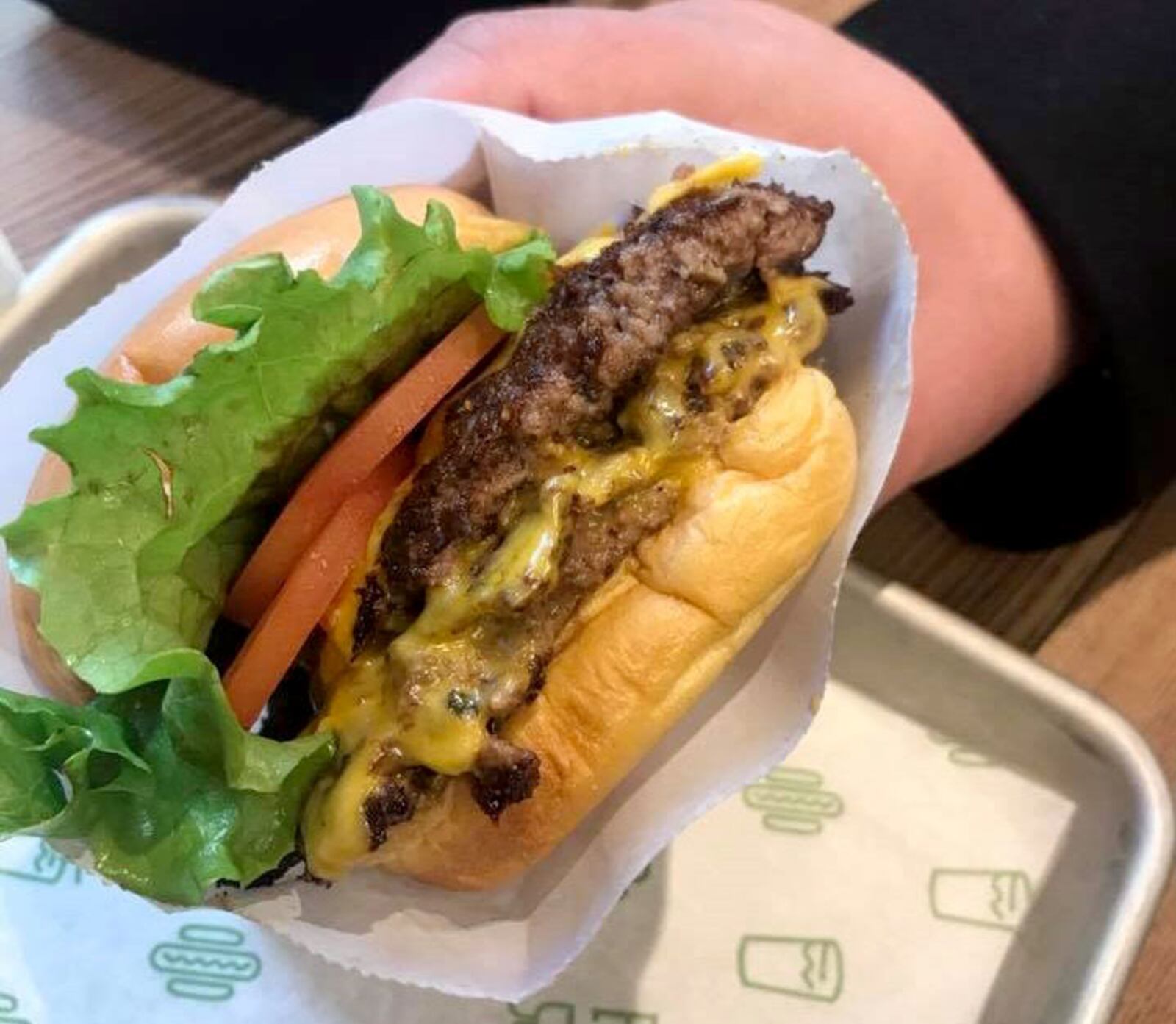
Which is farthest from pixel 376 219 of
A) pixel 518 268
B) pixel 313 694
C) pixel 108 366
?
pixel 313 694

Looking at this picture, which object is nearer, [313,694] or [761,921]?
[313,694]

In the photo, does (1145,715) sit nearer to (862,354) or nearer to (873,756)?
(873,756)

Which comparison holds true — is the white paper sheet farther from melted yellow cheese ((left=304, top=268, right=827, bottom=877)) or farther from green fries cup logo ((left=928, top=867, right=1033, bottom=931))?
melted yellow cheese ((left=304, top=268, right=827, bottom=877))

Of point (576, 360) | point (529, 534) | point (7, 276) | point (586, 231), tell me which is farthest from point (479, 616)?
point (7, 276)

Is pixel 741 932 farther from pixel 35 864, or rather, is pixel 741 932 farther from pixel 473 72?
pixel 473 72

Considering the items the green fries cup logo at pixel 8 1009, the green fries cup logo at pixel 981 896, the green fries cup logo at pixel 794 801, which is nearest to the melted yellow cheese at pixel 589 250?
the green fries cup logo at pixel 794 801

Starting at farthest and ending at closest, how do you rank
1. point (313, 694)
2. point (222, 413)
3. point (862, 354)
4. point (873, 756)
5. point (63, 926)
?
point (873, 756), point (63, 926), point (862, 354), point (313, 694), point (222, 413)
